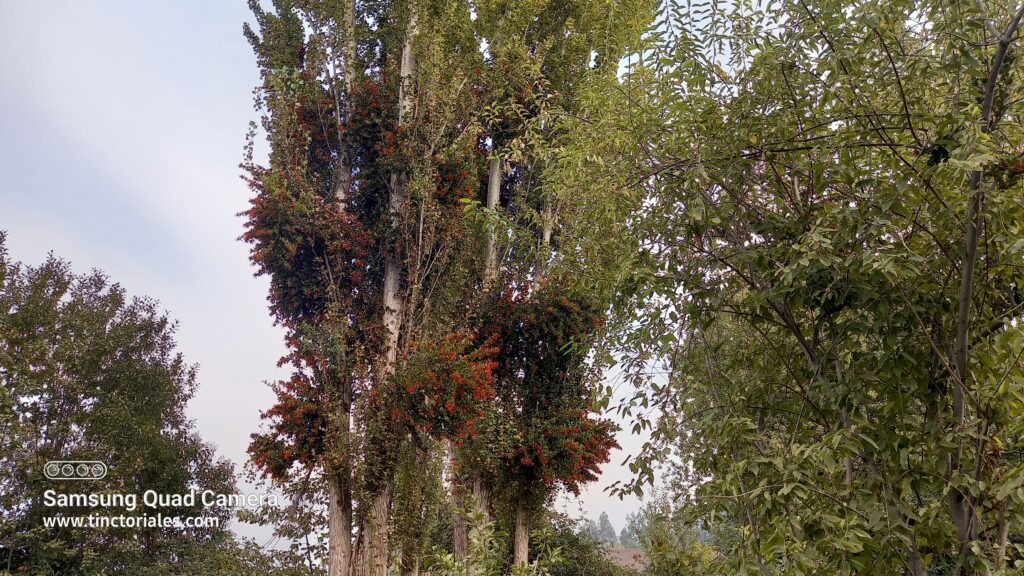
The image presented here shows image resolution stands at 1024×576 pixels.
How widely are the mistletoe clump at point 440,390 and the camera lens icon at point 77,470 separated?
774 centimetres

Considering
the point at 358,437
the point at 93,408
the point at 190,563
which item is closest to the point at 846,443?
the point at 358,437

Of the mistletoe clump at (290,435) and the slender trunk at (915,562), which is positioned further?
the mistletoe clump at (290,435)

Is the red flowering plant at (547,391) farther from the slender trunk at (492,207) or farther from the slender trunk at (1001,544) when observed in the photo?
the slender trunk at (1001,544)

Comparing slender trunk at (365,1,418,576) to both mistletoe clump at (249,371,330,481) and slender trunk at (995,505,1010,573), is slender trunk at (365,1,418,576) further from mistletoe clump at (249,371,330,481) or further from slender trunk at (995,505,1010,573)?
slender trunk at (995,505,1010,573)

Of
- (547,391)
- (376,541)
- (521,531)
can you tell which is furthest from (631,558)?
(376,541)

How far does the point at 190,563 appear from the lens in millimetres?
13141

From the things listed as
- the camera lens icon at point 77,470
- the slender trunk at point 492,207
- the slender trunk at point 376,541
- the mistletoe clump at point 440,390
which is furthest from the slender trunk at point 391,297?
the camera lens icon at point 77,470

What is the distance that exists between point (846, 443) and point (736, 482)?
0.64 metres

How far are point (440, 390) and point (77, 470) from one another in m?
8.87

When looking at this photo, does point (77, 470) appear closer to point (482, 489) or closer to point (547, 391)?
point (482, 489)

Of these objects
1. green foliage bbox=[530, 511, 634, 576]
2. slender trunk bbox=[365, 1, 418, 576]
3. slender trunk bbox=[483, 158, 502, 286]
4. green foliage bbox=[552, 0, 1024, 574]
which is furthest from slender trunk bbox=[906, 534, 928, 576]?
green foliage bbox=[530, 511, 634, 576]

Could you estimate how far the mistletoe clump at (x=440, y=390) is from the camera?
8.29 meters

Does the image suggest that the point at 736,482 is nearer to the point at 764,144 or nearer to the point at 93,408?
the point at 764,144

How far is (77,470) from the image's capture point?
1220 cm
